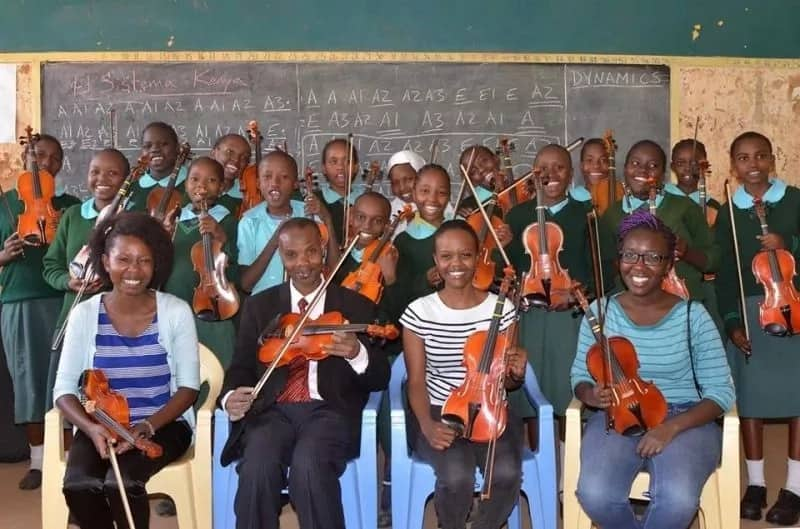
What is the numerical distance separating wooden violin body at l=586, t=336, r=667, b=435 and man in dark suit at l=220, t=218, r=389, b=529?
→ 2.33 ft

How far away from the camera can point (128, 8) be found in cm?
536

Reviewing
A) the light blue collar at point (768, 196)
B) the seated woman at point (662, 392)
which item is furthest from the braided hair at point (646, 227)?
the light blue collar at point (768, 196)

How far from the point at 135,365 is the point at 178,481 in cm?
38

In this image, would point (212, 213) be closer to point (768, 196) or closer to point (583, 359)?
point (583, 359)

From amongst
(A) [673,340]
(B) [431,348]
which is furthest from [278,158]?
(A) [673,340]

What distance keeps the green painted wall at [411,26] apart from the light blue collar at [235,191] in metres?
1.47

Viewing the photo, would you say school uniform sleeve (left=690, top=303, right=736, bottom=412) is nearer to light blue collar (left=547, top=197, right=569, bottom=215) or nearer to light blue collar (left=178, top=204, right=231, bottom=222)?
light blue collar (left=547, top=197, right=569, bottom=215)

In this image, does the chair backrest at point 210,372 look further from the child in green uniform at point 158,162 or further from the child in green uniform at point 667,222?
the child in green uniform at point 667,222

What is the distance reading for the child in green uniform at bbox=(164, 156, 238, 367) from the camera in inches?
144

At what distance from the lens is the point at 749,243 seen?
3.56 metres

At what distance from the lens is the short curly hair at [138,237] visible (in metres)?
2.94

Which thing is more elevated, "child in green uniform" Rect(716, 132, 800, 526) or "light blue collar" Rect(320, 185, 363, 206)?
"light blue collar" Rect(320, 185, 363, 206)

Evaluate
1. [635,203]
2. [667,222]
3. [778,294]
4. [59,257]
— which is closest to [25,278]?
[59,257]

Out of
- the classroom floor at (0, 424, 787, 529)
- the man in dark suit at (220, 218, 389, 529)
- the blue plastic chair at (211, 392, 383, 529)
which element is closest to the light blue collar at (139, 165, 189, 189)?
the man in dark suit at (220, 218, 389, 529)
